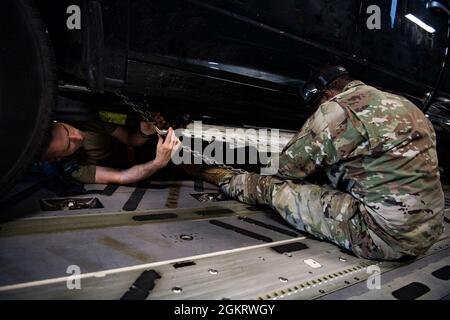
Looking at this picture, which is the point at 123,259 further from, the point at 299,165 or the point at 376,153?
the point at 376,153

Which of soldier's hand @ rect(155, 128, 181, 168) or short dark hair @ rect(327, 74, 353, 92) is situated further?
soldier's hand @ rect(155, 128, 181, 168)

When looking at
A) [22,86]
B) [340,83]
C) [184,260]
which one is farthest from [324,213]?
[22,86]

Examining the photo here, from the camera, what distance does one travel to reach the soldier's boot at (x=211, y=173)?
2.56 metres

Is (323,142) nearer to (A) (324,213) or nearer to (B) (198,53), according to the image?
(A) (324,213)

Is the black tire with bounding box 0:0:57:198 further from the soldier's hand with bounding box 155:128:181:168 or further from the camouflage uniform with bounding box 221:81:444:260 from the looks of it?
the camouflage uniform with bounding box 221:81:444:260

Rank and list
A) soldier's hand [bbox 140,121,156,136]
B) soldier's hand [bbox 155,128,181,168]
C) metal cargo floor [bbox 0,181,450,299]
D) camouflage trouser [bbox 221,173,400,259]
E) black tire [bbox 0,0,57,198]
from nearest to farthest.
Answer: metal cargo floor [bbox 0,181,450,299] < black tire [bbox 0,0,57,198] < camouflage trouser [bbox 221,173,400,259] < soldier's hand [bbox 155,128,181,168] < soldier's hand [bbox 140,121,156,136]

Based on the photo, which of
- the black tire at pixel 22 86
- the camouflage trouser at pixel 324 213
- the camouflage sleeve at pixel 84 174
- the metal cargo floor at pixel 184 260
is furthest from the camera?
the camouflage sleeve at pixel 84 174

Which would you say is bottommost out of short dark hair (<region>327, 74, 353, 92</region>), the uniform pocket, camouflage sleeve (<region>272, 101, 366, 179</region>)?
the uniform pocket

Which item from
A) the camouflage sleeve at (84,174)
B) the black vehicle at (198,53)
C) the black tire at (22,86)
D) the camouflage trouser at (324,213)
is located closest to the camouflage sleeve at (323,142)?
the camouflage trouser at (324,213)

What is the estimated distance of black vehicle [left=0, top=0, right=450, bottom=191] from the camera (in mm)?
1276

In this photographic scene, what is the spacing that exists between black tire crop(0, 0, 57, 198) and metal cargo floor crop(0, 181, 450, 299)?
35 centimetres

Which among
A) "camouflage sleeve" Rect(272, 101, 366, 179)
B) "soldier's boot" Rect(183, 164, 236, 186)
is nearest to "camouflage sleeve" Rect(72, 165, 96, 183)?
"soldier's boot" Rect(183, 164, 236, 186)

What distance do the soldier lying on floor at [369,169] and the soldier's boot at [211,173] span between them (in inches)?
33.5

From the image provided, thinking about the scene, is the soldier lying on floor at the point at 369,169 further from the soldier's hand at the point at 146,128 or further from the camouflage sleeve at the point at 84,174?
the camouflage sleeve at the point at 84,174
